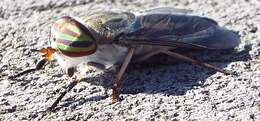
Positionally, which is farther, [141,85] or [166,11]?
[166,11]

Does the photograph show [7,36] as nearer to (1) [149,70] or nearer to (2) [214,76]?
(1) [149,70]

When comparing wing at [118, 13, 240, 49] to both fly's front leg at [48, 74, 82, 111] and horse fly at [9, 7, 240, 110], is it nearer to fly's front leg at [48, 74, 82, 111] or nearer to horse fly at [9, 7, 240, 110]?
horse fly at [9, 7, 240, 110]

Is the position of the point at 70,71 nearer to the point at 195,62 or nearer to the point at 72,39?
the point at 72,39

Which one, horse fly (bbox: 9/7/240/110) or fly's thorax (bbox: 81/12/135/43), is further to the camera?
fly's thorax (bbox: 81/12/135/43)

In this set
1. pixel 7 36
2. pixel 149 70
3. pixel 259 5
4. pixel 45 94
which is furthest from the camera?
pixel 259 5

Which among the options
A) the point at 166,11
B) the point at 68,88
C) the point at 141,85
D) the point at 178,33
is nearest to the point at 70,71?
the point at 68,88

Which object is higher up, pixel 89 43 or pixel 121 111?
pixel 89 43

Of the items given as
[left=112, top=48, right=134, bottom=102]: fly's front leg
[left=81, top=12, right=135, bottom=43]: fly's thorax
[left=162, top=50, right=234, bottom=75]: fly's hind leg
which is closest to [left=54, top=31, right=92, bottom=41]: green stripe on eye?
[left=81, top=12, right=135, bottom=43]: fly's thorax

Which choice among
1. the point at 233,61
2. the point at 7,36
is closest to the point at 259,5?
the point at 233,61
